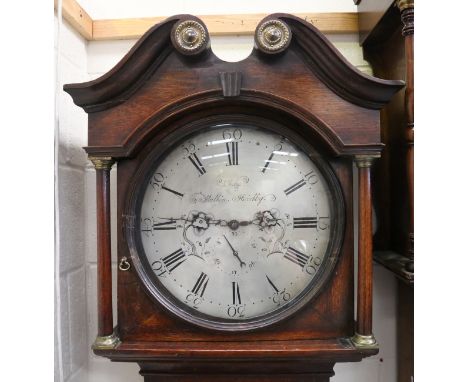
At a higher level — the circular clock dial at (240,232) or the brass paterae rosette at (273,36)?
the brass paterae rosette at (273,36)

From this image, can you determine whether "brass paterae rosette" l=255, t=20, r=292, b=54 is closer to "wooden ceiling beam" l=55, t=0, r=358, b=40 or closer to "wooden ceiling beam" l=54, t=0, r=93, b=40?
"wooden ceiling beam" l=55, t=0, r=358, b=40

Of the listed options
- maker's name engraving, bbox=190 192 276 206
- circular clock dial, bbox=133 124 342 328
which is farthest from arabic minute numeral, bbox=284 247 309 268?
maker's name engraving, bbox=190 192 276 206

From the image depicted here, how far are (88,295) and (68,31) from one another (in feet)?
2.10

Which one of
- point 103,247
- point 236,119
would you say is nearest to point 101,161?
point 103,247

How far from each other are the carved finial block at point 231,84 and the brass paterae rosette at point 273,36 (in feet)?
0.22

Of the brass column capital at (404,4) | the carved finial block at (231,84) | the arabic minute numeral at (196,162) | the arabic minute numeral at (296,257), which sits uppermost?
the brass column capital at (404,4)

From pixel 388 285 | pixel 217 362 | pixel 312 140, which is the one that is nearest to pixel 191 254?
pixel 217 362

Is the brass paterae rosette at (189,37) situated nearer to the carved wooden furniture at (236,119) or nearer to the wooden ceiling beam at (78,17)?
the carved wooden furniture at (236,119)

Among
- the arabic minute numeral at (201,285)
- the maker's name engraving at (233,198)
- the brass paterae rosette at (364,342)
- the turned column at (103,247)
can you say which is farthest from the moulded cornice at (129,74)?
the brass paterae rosette at (364,342)

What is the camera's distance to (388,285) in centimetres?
93

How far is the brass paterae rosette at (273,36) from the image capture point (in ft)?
2.12

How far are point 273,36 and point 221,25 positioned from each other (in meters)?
0.32

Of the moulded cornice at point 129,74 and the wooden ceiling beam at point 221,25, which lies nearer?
the moulded cornice at point 129,74

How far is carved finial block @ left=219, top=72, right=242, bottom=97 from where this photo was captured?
0.67 m
